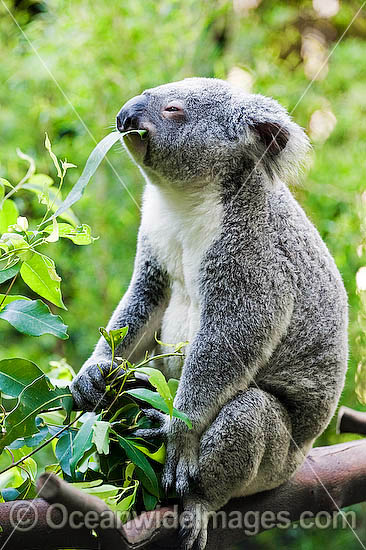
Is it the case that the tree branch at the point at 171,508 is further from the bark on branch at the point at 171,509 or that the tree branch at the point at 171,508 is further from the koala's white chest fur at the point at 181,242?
the koala's white chest fur at the point at 181,242

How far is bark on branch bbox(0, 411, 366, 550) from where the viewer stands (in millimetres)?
1309

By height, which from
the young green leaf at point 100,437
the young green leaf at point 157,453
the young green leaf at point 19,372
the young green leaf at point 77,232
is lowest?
the young green leaf at point 157,453

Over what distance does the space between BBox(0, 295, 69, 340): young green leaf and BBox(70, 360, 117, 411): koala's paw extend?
0.24m

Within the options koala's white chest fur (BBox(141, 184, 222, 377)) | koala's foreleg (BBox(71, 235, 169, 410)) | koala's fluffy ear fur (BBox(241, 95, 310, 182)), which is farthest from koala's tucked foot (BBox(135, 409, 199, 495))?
koala's fluffy ear fur (BBox(241, 95, 310, 182))

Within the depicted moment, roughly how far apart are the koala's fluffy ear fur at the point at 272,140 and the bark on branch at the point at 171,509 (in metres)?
1.04

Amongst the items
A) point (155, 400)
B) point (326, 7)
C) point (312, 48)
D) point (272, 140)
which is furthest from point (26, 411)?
point (326, 7)

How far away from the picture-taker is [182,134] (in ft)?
6.59

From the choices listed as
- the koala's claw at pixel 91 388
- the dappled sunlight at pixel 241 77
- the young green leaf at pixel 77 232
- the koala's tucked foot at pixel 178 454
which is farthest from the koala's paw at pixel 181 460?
the dappled sunlight at pixel 241 77

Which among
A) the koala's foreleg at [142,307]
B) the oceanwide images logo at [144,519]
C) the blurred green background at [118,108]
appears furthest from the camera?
the blurred green background at [118,108]

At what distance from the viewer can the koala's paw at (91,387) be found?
6.17 feet

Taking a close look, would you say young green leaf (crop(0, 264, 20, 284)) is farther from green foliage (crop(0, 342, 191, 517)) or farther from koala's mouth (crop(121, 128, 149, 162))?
koala's mouth (crop(121, 128, 149, 162))

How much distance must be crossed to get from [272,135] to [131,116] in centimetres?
45

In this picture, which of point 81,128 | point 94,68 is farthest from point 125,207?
point 94,68

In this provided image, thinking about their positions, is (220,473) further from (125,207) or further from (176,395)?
(125,207)
